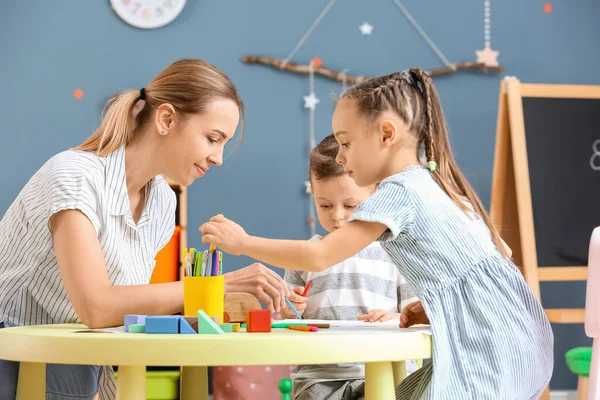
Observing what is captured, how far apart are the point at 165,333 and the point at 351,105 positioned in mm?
575

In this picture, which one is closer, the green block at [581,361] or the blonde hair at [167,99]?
the blonde hair at [167,99]

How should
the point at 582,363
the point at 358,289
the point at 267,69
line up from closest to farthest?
the point at 358,289
the point at 582,363
the point at 267,69

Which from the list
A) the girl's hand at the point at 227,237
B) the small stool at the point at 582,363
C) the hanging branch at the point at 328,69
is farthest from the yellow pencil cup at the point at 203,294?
the hanging branch at the point at 328,69

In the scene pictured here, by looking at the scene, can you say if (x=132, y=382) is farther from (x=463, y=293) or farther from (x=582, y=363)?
(x=582, y=363)

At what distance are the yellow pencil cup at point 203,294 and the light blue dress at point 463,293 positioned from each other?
0.74ft

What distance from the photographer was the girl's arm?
1.16 metres

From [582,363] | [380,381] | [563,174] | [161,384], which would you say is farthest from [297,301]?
[563,174]

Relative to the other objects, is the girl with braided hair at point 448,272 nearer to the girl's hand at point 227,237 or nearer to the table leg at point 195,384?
the girl's hand at point 227,237

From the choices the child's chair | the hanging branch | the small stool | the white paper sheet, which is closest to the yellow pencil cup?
the white paper sheet

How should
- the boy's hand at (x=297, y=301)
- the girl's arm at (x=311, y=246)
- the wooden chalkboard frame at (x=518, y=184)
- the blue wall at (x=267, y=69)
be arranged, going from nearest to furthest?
the girl's arm at (x=311, y=246)
the boy's hand at (x=297, y=301)
the wooden chalkboard frame at (x=518, y=184)
the blue wall at (x=267, y=69)

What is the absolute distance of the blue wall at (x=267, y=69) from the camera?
3.22 meters

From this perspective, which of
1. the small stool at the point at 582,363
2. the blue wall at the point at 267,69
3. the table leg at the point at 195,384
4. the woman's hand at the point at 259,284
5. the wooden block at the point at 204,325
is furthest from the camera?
the blue wall at the point at 267,69

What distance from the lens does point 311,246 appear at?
45.8 inches

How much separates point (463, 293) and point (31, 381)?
2.12 ft
